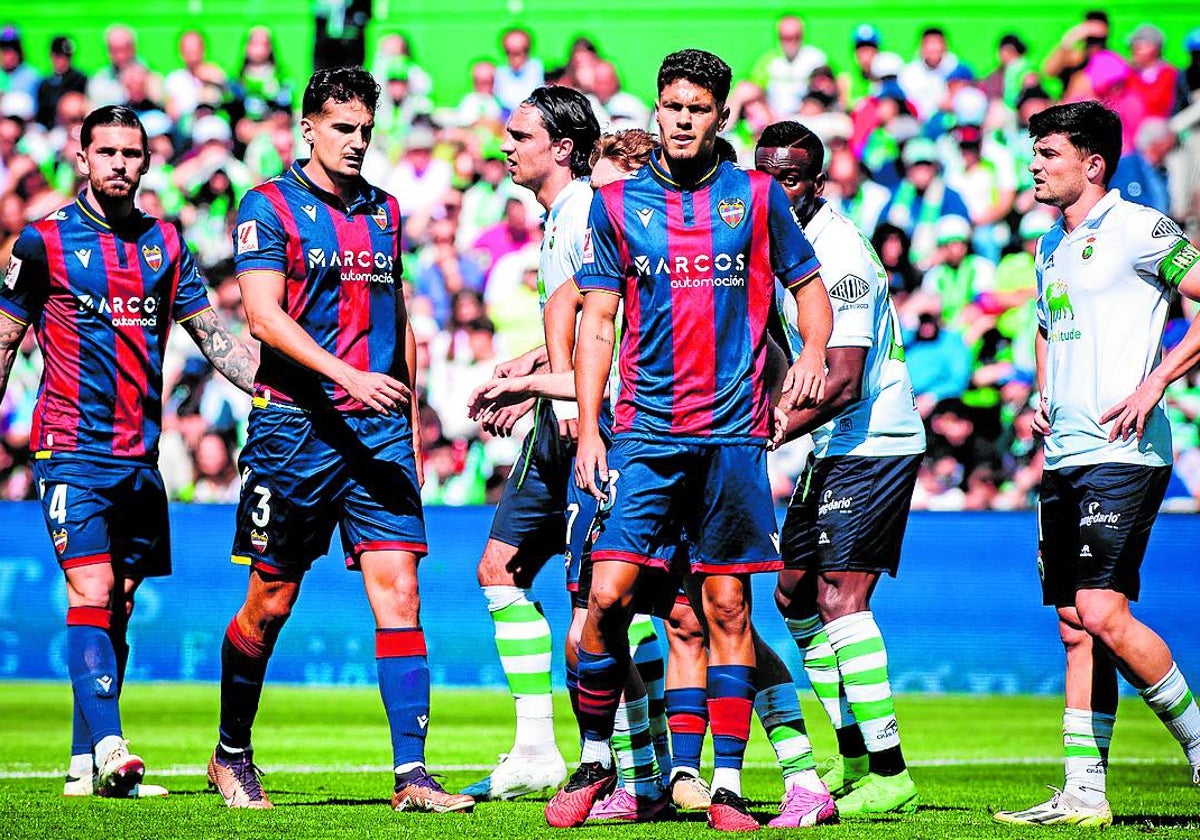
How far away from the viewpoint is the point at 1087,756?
5.87 metres

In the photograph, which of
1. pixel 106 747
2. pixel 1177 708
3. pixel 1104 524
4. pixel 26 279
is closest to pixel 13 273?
pixel 26 279

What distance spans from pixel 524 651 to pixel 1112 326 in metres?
2.77

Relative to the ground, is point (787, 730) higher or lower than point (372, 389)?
lower

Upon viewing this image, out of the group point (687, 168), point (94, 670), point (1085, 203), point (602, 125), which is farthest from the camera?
point (602, 125)

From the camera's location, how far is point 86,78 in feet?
59.4

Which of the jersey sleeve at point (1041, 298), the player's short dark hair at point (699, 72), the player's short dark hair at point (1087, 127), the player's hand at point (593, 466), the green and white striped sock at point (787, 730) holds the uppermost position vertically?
the player's short dark hair at point (699, 72)

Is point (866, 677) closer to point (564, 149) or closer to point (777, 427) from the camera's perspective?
point (777, 427)

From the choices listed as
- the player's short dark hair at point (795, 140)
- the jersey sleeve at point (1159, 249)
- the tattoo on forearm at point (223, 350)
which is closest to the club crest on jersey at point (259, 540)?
the tattoo on forearm at point (223, 350)

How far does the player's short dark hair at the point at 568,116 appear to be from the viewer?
684 centimetres

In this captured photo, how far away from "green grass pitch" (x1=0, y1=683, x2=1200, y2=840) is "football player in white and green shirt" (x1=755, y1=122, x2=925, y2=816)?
0.42 m

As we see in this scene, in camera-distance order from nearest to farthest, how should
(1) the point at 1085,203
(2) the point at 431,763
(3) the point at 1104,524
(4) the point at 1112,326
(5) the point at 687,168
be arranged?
(5) the point at 687,168 → (3) the point at 1104,524 → (4) the point at 1112,326 → (1) the point at 1085,203 → (2) the point at 431,763

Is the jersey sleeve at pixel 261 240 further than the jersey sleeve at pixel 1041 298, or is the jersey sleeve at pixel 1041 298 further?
the jersey sleeve at pixel 1041 298

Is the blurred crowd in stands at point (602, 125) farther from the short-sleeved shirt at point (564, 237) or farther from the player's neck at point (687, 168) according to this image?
the player's neck at point (687, 168)

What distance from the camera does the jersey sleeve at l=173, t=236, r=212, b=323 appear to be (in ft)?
23.0
